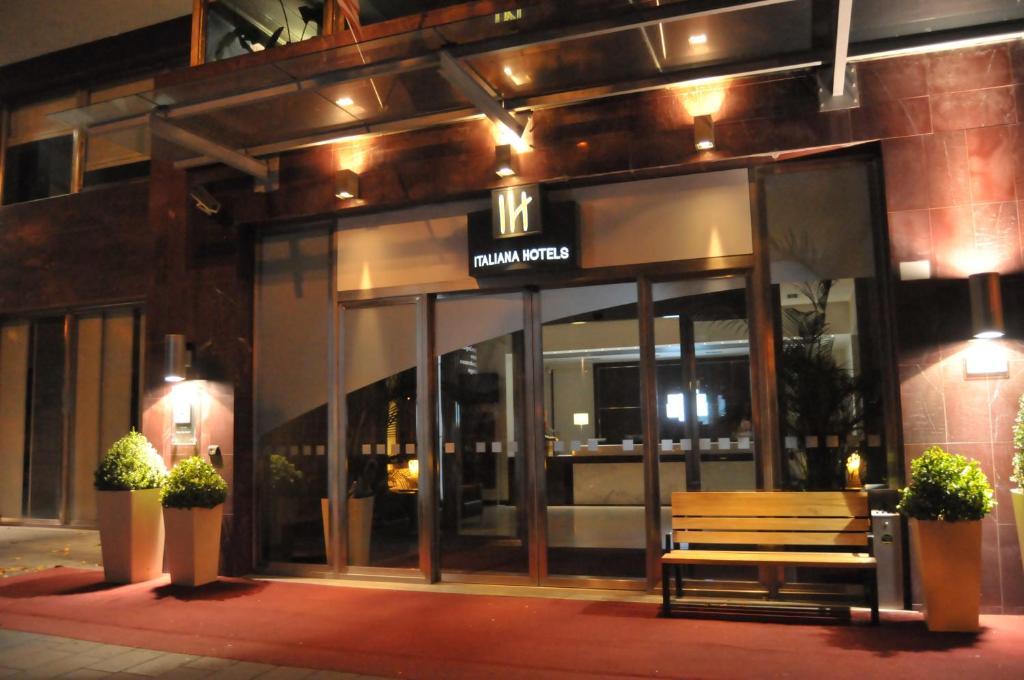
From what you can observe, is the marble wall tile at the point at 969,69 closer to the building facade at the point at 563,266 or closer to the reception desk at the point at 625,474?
the building facade at the point at 563,266

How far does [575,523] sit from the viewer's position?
7.27m

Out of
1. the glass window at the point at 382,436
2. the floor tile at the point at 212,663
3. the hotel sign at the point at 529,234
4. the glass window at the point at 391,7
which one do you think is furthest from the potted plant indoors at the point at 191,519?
the glass window at the point at 391,7

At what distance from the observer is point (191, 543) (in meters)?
7.41

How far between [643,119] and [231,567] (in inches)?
233

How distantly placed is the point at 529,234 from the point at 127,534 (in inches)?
189

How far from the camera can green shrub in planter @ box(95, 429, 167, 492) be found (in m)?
7.72

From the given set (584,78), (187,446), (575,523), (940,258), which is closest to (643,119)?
(584,78)

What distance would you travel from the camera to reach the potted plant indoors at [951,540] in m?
5.39

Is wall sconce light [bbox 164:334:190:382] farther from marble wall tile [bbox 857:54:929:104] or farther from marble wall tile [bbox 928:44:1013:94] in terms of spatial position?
Result: marble wall tile [bbox 928:44:1013:94]

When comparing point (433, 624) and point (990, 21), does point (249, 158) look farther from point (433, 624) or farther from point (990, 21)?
point (990, 21)

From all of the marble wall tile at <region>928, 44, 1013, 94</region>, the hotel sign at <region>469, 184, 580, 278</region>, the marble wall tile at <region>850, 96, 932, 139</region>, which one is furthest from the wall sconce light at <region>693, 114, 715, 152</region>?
the marble wall tile at <region>928, 44, 1013, 94</region>

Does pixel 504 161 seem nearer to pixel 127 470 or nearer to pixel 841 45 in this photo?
pixel 841 45

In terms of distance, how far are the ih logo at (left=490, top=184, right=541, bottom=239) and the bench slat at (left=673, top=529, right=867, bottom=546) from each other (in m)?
2.98

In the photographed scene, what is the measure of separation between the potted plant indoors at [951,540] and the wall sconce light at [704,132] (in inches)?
119
